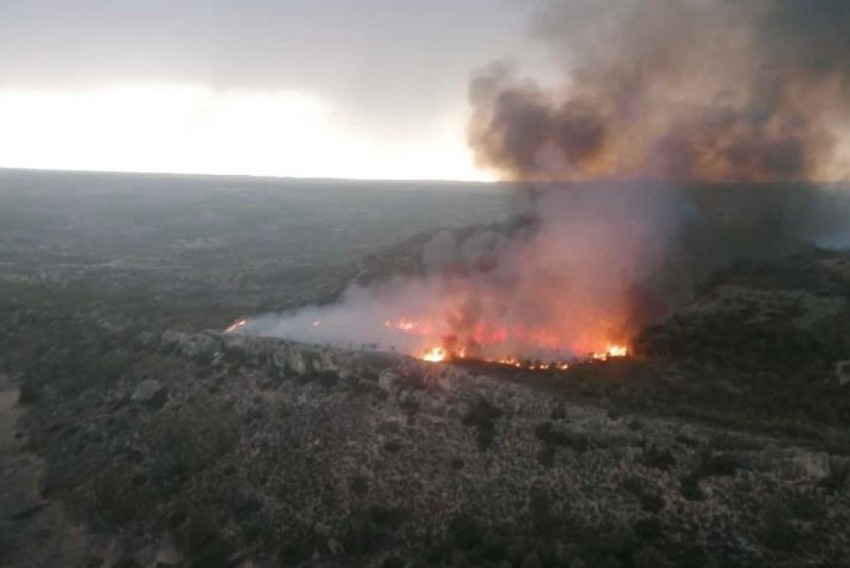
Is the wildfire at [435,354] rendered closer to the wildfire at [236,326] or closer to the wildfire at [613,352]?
the wildfire at [613,352]

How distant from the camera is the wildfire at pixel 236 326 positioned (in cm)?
4442

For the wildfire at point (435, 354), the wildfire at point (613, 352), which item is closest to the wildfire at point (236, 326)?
the wildfire at point (435, 354)

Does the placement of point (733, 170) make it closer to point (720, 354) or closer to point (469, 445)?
point (720, 354)

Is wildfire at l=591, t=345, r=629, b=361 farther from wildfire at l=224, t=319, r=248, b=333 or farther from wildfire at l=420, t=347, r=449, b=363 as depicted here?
wildfire at l=224, t=319, r=248, b=333

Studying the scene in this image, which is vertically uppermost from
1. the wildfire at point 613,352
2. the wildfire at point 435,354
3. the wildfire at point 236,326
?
the wildfire at point 613,352

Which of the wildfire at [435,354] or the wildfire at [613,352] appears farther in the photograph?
the wildfire at [613,352]

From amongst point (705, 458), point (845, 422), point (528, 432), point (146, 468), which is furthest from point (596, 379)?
point (146, 468)

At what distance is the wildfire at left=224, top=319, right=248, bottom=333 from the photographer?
44.4m

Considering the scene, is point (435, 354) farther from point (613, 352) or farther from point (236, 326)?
point (236, 326)

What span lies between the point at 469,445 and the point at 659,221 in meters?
23.5

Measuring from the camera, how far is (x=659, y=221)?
45250 millimetres

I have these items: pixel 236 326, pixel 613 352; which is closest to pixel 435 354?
pixel 613 352

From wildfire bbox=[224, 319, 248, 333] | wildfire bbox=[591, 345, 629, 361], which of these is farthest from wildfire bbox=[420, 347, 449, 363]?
wildfire bbox=[224, 319, 248, 333]

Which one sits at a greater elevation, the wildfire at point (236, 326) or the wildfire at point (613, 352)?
Result: the wildfire at point (613, 352)
